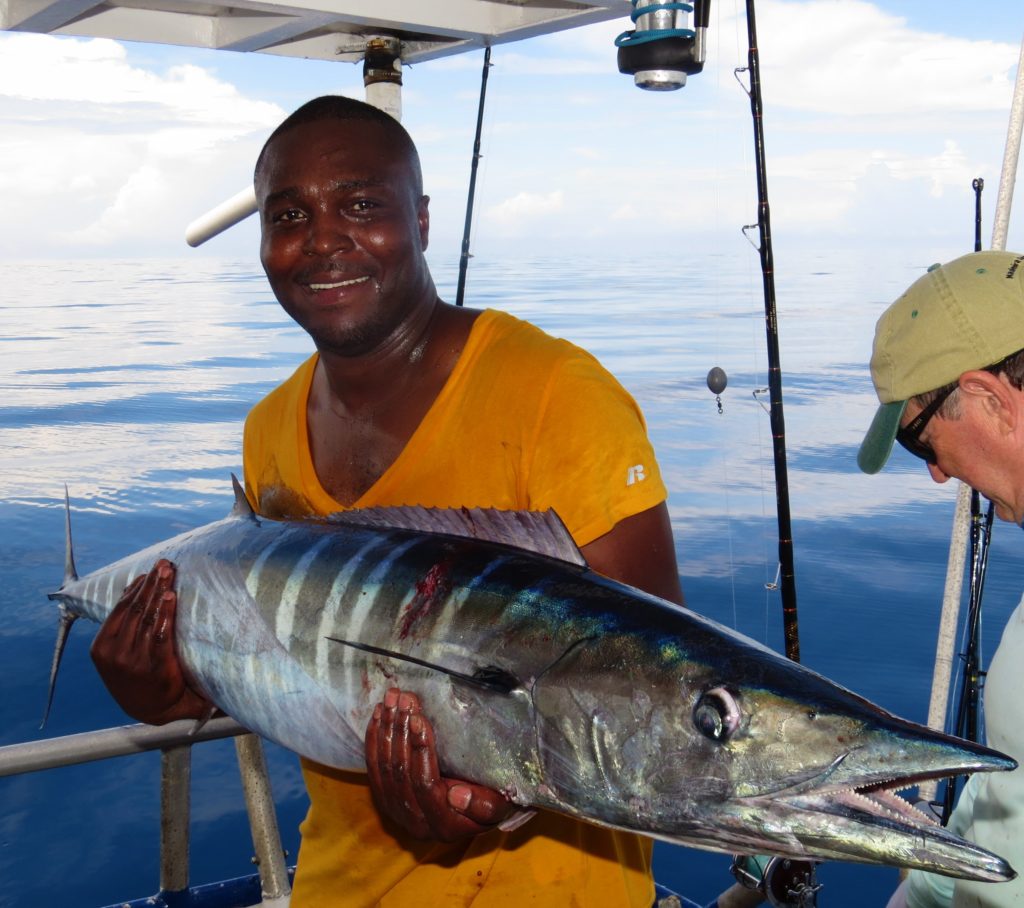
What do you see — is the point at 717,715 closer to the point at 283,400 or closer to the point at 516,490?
the point at 516,490

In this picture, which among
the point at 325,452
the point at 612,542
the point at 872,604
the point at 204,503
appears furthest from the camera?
the point at 204,503

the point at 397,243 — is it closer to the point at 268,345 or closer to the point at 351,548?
the point at 351,548

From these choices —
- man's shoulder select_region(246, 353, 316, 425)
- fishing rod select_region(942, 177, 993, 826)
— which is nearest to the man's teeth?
man's shoulder select_region(246, 353, 316, 425)

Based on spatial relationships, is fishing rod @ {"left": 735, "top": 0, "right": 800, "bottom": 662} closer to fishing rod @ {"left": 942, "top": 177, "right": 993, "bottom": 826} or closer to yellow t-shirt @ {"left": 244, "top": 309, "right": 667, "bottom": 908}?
fishing rod @ {"left": 942, "top": 177, "right": 993, "bottom": 826}

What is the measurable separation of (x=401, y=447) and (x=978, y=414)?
0.95 metres

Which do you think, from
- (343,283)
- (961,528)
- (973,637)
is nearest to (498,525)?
(343,283)

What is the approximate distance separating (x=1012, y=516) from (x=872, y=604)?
7129 millimetres

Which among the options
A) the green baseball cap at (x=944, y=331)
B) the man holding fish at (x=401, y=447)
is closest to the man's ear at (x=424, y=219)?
the man holding fish at (x=401, y=447)

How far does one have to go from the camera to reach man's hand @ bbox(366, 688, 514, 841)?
1337 mm

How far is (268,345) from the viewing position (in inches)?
814

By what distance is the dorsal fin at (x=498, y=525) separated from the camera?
1.44 metres

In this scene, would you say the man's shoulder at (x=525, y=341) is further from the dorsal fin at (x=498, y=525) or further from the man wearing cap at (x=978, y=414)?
the man wearing cap at (x=978, y=414)

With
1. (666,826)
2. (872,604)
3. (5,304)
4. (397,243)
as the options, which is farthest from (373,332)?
(5,304)

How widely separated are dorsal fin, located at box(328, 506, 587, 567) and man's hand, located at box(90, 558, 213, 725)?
45 cm
